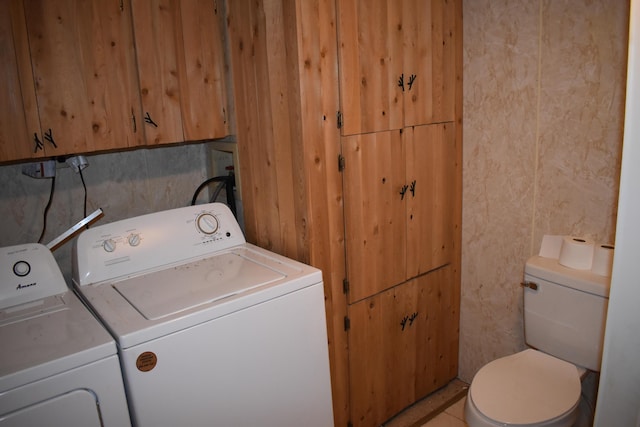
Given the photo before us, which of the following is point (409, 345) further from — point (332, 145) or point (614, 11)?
point (614, 11)

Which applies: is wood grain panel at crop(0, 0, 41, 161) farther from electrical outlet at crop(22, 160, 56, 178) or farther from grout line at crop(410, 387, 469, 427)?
grout line at crop(410, 387, 469, 427)

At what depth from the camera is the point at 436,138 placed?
2111mm

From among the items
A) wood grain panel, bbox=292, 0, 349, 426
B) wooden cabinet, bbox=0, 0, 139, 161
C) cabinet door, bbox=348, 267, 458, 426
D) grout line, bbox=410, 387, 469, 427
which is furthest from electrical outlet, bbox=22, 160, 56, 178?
grout line, bbox=410, 387, 469, 427

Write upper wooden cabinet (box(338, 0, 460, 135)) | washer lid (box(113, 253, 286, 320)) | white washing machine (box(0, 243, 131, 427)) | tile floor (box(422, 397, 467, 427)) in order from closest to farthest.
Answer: white washing machine (box(0, 243, 131, 427))
washer lid (box(113, 253, 286, 320))
upper wooden cabinet (box(338, 0, 460, 135))
tile floor (box(422, 397, 467, 427))

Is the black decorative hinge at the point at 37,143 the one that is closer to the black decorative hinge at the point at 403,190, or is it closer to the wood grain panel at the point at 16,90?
the wood grain panel at the point at 16,90

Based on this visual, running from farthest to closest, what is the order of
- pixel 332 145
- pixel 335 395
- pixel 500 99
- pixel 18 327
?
pixel 500 99 → pixel 335 395 → pixel 332 145 → pixel 18 327

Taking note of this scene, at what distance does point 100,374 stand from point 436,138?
1.62 m

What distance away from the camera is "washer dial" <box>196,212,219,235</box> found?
1.89 meters

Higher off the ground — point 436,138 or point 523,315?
point 436,138

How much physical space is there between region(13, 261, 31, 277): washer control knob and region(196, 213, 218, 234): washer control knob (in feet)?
1.98

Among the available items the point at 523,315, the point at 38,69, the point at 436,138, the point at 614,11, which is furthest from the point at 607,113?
the point at 38,69

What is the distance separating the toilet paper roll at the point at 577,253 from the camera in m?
1.78

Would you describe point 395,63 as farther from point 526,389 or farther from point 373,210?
point 526,389

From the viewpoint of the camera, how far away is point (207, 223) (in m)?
1.91
